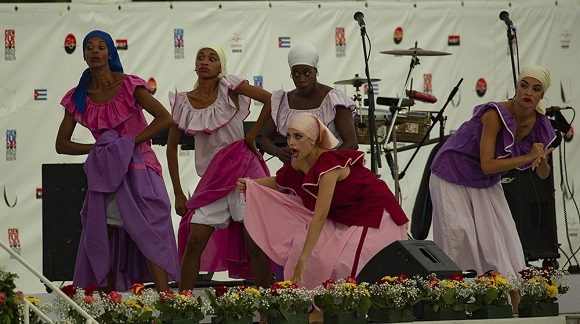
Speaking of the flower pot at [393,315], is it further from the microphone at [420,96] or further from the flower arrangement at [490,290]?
the microphone at [420,96]

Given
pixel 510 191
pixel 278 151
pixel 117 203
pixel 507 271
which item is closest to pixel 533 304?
pixel 507 271

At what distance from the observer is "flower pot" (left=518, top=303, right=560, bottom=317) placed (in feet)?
24.0

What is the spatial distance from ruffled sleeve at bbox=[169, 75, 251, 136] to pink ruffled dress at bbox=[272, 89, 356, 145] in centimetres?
19

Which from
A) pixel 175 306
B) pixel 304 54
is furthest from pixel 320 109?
pixel 175 306

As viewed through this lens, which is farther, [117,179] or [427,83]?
[427,83]

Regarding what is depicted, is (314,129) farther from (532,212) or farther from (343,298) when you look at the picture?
(532,212)

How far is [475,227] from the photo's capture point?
27.6 feet

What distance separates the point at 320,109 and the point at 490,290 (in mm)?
1722

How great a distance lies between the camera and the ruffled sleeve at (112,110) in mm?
8086

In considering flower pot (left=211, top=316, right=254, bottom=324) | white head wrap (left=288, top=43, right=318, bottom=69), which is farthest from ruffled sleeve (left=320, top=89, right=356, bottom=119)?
flower pot (left=211, top=316, right=254, bottom=324)

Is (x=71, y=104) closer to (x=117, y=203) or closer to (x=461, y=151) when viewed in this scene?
(x=117, y=203)

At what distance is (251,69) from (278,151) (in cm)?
390

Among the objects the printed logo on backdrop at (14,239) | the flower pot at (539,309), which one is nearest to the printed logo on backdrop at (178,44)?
the printed logo on backdrop at (14,239)

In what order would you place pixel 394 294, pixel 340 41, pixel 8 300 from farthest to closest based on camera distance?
1. pixel 340 41
2. pixel 394 294
3. pixel 8 300
